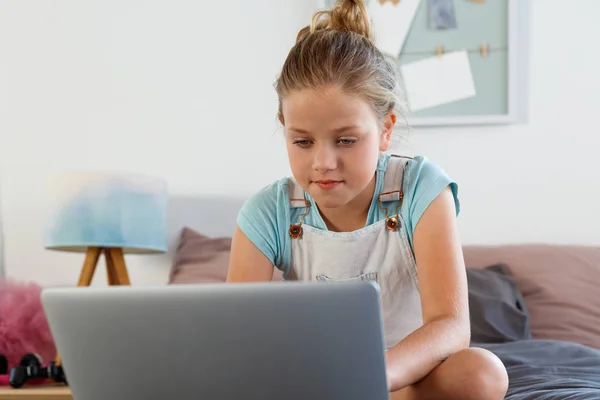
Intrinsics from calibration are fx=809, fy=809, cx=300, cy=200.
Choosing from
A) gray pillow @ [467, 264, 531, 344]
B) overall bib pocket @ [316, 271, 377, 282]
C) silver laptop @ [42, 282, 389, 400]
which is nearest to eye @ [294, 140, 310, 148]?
overall bib pocket @ [316, 271, 377, 282]

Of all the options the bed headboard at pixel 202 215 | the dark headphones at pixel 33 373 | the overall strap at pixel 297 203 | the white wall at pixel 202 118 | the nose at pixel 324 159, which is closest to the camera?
the nose at pixel 324 159

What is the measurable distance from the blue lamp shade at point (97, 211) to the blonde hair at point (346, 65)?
3.22 ft

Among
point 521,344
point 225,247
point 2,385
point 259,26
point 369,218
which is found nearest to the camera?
point 369,218

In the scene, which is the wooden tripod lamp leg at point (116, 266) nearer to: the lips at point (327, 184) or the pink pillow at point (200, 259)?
the pink pillow at point (200, 259)

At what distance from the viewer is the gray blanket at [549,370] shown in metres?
1.35

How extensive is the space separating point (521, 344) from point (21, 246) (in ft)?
5.52

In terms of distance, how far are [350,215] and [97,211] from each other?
3.35 feet

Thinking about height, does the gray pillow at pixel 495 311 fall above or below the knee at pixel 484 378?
below

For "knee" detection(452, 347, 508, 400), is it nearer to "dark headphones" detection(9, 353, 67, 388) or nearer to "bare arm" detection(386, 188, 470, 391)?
"bare arm" detection(386, 188, 470, 391)

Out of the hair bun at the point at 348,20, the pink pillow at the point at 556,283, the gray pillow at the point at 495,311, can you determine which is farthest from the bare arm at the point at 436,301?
the pink pillow at the point at 556,283

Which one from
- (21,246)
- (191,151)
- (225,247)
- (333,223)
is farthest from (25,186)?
(333,223)

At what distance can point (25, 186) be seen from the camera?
2.67 meters

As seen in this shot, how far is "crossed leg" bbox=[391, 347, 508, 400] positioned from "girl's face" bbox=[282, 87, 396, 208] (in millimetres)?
335

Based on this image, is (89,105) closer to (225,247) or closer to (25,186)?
(25,186)
